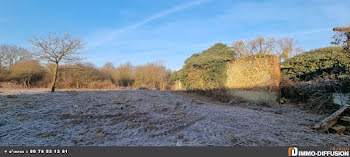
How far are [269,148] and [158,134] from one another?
1648 millimetres

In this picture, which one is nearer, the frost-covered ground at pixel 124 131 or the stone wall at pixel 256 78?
the frost-covered ground at pixel 124 131

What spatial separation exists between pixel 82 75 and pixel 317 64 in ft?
48.3

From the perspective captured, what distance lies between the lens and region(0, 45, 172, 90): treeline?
11.0m

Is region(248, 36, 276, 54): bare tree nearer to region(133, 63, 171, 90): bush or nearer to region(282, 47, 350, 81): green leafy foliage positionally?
region(282, 47, 350, 81): green leafy foliage

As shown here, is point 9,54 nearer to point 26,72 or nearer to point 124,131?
point 26,72

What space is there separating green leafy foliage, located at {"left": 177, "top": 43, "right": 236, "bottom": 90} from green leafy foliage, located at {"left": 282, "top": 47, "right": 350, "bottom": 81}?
10.0ft

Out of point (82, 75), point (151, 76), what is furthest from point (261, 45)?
point (82, 75)

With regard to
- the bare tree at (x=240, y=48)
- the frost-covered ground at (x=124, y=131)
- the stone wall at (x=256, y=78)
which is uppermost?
the bare tree at (x=240, y=48)

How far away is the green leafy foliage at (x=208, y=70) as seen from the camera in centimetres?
848

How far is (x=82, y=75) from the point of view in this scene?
11242 millimetres

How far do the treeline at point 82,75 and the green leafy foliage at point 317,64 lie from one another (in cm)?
884

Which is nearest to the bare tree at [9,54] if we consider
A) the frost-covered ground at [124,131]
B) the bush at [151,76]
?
the bush at [151,76]

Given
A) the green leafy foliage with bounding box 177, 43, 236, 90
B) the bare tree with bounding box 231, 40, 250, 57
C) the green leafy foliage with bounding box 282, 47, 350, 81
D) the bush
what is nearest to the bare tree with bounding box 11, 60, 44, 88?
the bush

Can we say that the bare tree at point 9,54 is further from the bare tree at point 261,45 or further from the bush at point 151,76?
the bare tree at point 261,45
